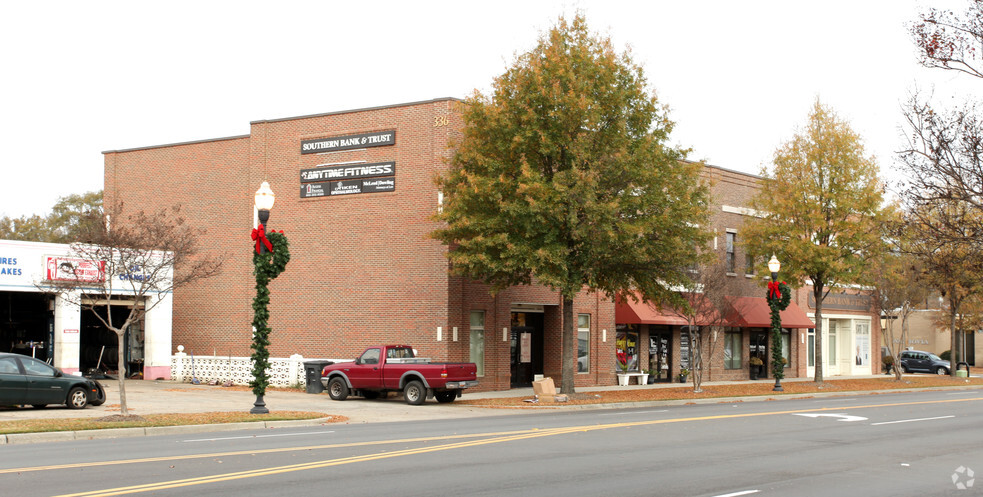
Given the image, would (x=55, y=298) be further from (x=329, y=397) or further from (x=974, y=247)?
(x=974, y=247)

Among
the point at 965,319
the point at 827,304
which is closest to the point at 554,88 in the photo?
the point at 827,304

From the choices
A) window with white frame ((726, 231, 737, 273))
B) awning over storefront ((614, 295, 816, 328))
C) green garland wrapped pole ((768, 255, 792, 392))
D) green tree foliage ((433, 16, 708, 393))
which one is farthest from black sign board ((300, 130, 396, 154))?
window with white frame ((726, 231, 737, 273))

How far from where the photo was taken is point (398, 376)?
26531 millimetres

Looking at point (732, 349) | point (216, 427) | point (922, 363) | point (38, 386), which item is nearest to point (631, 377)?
point (732, 349)

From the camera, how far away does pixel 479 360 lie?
105ft

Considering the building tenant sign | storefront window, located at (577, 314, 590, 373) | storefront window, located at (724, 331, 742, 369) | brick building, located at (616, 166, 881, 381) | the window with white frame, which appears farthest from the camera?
the building tenant sign

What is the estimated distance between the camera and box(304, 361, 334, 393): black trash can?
2947 centimetres

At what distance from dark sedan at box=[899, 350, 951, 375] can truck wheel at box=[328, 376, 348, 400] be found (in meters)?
41.4

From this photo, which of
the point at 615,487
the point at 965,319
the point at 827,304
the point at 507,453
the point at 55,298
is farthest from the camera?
the point at 965,319

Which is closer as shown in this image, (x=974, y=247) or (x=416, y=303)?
(x=974, y=247)

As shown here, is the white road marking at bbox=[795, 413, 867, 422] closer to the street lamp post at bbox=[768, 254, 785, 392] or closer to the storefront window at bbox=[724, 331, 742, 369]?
the street lamp post at bbox=[768, 254, 785, 392]

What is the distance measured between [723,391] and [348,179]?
15514 mm

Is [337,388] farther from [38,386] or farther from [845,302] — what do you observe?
[845,302]

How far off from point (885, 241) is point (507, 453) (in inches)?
1122
